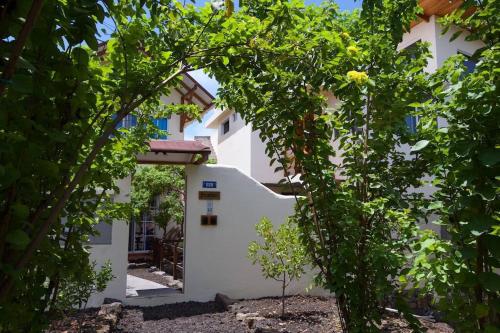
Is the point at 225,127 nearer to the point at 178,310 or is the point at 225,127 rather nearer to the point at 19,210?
the point at 178,310

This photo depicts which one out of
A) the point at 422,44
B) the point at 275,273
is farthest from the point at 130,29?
the point at 275,273

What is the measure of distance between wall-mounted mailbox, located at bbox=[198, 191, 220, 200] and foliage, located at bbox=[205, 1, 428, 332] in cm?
473

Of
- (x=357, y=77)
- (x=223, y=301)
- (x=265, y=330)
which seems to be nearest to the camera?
(x=357, y=77)

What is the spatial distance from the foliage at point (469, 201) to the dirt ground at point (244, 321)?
354 centimetres

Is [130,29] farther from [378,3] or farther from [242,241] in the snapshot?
[242,241]

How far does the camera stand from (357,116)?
2.84m

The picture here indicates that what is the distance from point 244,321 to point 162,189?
752 cm

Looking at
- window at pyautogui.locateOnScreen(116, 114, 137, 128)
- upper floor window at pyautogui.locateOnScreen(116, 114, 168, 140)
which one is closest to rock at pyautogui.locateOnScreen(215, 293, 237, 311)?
upper floor window at pyautogui.locateOnScreen(116, 114, 168, 140)

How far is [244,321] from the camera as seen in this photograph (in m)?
6.05

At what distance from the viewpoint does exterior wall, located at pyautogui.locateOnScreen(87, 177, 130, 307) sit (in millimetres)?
6809

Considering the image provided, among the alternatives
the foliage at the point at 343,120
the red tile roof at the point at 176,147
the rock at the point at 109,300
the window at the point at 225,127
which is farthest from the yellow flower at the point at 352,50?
the window at the point at 225,127

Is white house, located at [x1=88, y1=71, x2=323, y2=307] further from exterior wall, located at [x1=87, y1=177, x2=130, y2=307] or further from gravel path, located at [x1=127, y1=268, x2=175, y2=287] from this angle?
gravel path, located at [x1=127, y1=268, x2=175, y2=287]

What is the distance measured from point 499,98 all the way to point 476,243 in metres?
0.62

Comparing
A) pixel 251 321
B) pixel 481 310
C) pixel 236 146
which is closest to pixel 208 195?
pixel 251 321
